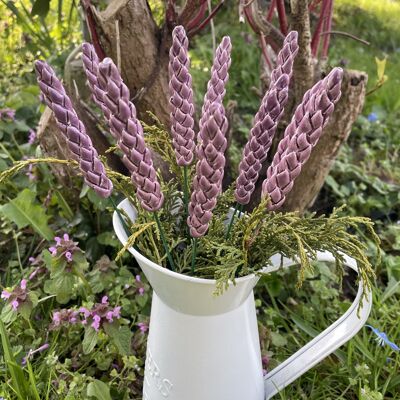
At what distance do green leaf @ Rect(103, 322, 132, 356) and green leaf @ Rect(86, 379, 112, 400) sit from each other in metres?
0.07

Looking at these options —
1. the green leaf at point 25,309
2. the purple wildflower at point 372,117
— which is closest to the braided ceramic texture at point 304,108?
the green leaf at point 25,309

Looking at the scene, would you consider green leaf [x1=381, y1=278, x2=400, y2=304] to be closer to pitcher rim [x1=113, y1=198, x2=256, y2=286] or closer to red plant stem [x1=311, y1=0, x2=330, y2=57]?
red plant stem [x1=311, y1=0, x2=330, y2=57]

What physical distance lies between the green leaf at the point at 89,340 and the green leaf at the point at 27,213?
1.24 ft

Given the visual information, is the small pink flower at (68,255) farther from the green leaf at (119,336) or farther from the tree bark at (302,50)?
the tree bark at (302,50)

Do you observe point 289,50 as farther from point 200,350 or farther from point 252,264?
point 200,350

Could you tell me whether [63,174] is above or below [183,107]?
below

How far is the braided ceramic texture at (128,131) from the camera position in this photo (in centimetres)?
40

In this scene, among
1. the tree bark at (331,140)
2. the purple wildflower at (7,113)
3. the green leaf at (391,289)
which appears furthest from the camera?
the purple wildflower at (7,113)

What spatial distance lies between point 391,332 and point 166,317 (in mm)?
648

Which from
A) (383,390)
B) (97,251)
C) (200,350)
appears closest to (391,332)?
(383,390)

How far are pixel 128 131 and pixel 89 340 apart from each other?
0.59 metres

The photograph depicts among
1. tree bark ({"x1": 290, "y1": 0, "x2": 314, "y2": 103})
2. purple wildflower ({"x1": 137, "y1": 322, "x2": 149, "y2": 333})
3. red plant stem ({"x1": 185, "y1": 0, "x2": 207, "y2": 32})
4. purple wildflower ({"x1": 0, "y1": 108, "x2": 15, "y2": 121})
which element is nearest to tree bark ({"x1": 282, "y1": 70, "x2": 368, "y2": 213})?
tree bark ({"x1": 290, "y1": 0, "x2": 314, "y2": 103})

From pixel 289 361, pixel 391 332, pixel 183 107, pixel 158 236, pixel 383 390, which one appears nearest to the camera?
pixel 183 107

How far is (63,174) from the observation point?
1229 mm
